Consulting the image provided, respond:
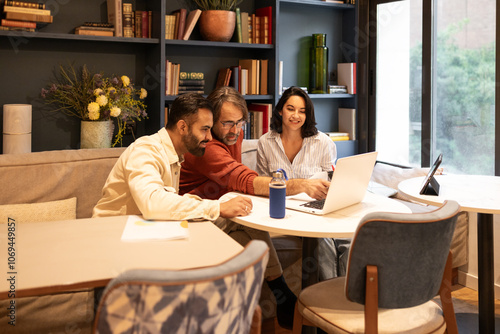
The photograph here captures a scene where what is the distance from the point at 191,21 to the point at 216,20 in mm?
A: 182

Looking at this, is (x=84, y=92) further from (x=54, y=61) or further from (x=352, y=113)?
(x=352, y=113)

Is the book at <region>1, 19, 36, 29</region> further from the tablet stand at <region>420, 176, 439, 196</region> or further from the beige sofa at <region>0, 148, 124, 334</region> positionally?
the tablet stand at <region>420, 176, 439, 196</region>

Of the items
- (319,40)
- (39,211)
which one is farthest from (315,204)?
(319,40)

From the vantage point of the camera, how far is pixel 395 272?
5.37ft

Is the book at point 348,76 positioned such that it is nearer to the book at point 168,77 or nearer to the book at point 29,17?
the book at point 168,77

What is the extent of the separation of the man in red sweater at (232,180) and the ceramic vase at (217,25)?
1.43 meters

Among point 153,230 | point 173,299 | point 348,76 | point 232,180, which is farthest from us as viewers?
point 348,76

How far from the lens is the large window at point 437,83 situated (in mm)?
3625

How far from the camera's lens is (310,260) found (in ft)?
7.13

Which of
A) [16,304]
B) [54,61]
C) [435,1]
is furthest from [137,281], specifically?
[435,1]

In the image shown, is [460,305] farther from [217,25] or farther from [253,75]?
[217,25]

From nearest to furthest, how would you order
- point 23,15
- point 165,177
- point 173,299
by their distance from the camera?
point 173,299 → point 165,177 → point 23,15

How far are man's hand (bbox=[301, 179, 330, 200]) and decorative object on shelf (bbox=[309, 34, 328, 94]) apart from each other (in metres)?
2.25

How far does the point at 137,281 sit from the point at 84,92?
9.19ft
